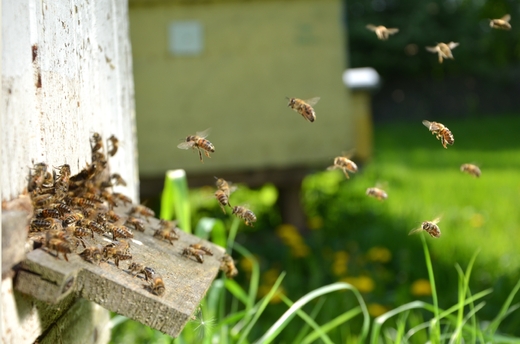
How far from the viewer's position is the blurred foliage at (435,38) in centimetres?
1864

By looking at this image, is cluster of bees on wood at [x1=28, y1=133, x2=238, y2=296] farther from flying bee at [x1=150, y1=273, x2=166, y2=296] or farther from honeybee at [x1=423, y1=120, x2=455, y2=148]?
honeybee at [x1=423, y1=120, x2=455, y2=148]

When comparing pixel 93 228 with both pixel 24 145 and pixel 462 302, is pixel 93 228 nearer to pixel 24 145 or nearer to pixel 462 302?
pixel 24 145

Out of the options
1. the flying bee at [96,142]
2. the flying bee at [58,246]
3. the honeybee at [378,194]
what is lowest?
the honeybee at [378,194]

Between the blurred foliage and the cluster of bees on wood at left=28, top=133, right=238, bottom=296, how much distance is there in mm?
17439

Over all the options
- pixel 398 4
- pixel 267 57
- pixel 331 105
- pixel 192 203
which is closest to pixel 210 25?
pixel 267 57

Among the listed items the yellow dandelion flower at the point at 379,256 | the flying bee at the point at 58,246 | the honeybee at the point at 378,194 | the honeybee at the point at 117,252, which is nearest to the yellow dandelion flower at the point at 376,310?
the yellow dandelion flower at the point at 379,256

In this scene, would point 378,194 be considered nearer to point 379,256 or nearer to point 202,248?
point 202,248

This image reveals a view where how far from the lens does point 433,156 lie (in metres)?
9.99

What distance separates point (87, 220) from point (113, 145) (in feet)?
1.61

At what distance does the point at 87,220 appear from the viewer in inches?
53.5

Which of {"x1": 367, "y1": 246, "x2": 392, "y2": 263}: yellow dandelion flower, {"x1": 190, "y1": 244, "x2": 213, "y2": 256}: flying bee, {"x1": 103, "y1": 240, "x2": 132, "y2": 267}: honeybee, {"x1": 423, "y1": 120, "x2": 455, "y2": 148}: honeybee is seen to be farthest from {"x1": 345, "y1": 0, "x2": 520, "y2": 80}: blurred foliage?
{"x1": 103, "y1": 240, "x2": 132, "y2": 267}: honeybee

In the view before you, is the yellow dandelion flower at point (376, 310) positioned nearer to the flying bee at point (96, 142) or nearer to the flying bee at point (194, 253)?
the flying bee at point (194, 253)

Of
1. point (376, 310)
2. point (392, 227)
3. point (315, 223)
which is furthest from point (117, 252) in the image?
point (315, 223)

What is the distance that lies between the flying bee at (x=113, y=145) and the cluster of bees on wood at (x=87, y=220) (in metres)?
0.07
